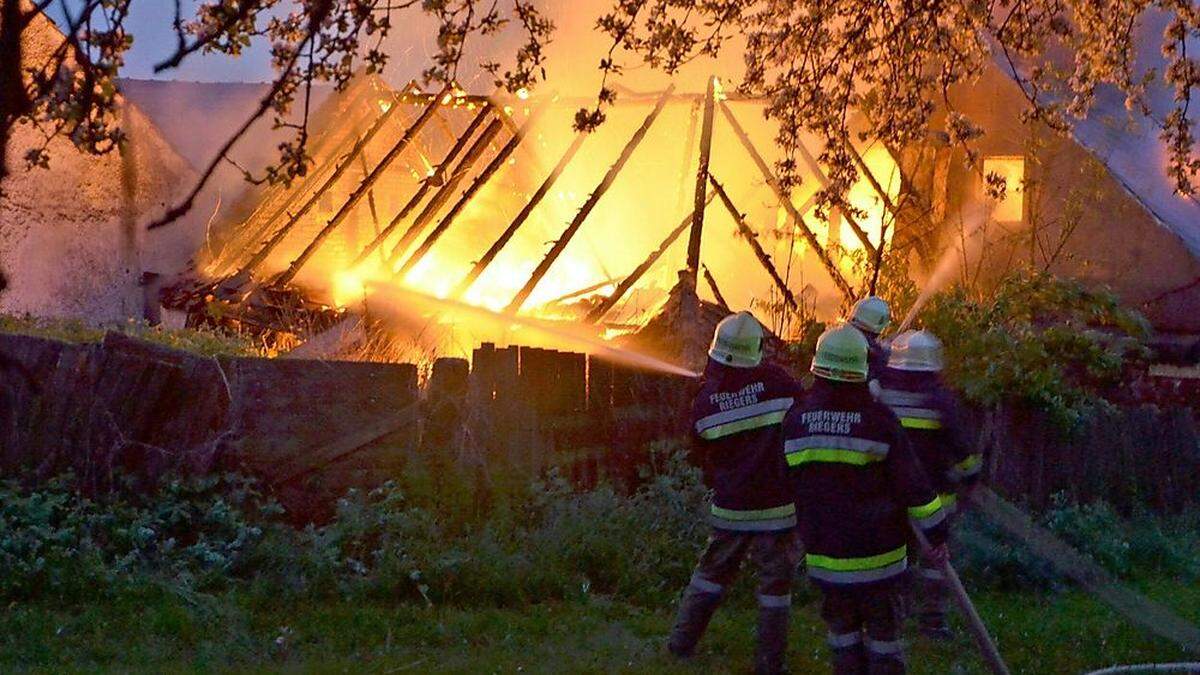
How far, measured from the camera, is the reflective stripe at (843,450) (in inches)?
225

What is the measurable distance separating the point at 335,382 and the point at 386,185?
1066 cm

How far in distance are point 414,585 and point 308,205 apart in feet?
32.7

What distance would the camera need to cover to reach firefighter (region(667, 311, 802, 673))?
6.74 m

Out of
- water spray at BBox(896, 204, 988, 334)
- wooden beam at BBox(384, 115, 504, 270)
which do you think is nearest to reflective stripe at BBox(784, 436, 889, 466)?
wooden beam at BBox(384, 115, 504, 270)

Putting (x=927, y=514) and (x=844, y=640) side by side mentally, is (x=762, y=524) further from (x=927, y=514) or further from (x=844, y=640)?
(x=927, y=514)

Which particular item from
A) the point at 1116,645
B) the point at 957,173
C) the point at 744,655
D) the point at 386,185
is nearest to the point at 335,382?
the point at 744,655

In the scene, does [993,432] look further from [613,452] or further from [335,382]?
[335,382]

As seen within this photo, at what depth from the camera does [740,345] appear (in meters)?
6.84

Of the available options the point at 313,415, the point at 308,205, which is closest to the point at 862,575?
the point at 313,415

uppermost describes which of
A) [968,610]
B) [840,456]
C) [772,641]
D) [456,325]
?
[456,325]

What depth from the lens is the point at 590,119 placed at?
26.2 ft

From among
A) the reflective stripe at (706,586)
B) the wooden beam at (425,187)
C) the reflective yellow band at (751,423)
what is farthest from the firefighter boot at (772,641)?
the wooden beam at (425,187)

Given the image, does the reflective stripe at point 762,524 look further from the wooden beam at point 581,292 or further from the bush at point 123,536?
the wooden beam at point 581,292

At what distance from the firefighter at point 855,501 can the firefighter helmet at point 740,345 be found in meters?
0.95
